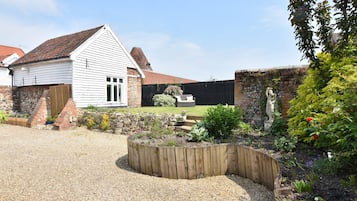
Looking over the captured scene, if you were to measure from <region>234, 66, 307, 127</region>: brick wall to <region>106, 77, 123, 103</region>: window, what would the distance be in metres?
8.90

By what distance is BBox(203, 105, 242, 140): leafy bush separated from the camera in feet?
17.7

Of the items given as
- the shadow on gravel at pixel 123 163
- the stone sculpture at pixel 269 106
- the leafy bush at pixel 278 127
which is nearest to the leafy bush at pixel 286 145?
the leafy bush at pixel 278 127

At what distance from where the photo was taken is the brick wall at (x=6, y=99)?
546 inches

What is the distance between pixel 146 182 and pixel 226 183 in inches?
57.9

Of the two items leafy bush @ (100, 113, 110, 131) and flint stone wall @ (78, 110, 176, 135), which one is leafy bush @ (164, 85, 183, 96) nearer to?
flint stone wall @ (78, 110, 176, 135)

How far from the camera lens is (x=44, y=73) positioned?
1315 cm

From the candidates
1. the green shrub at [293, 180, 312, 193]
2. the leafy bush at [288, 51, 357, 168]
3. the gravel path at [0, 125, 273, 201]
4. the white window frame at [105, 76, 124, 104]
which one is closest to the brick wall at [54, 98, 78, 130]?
the white window frame at [105, 76, 124, 104]

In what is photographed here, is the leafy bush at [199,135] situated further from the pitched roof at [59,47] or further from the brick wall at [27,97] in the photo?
the brick wall at [27,97]

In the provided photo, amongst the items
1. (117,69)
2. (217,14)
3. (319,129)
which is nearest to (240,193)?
(319,129)

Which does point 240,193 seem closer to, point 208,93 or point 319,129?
point 319,129

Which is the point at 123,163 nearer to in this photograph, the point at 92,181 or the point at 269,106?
the point at 92,181

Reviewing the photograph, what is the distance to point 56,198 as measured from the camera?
3.53 m

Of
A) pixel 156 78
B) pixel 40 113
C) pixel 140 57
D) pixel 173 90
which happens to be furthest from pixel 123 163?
pixel 140 57

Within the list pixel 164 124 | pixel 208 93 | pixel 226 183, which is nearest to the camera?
pixel 226 183
